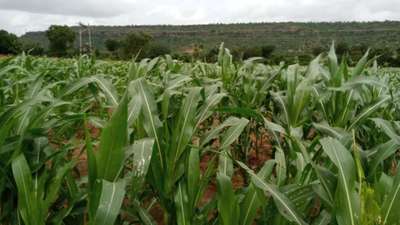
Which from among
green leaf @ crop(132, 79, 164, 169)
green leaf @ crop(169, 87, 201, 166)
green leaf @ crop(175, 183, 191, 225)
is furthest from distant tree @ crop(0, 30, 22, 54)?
green leaf @ crop(175, 183, 191, 225)

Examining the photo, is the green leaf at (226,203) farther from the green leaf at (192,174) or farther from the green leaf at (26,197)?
the green leaf at (26,197)

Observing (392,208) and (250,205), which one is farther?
(250,205)

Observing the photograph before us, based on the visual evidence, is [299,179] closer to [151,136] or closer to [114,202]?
[151,136]

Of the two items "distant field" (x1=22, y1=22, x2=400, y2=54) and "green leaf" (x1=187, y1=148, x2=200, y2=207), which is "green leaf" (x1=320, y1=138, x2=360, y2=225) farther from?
"distant field" (x1=22, y1=22, x2=400, y2=54)

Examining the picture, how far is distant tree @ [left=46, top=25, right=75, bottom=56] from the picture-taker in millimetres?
38862

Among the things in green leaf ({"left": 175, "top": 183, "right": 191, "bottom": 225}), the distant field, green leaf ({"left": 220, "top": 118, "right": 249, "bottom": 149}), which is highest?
green leaf ({"left": 220, "top": 118, "right": 249, "bottom": 149})

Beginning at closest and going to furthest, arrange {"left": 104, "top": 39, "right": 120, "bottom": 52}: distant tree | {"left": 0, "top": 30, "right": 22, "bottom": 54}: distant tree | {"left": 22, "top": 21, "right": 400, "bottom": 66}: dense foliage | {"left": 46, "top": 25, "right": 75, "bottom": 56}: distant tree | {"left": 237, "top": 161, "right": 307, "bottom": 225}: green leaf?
{"left": 237, "top": 161, "right": 307, "bottom": 225}: green leaf < {"left": 0, "top": 30, "right": 22, "bottom": 54}: distant tree < {"left": 46, "top": 25, "right": 75, "bottom": 56}: distant tree < {"left": 104, "top": 39, "right": 120, "bottom": 52}: distant tree < {"left": 22, "top": 21, "right": 400, "bottom": 66}: dense foliage

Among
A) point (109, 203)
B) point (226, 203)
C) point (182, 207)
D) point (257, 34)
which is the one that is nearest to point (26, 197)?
point (109, 203)

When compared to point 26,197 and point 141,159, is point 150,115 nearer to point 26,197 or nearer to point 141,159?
point 141,159

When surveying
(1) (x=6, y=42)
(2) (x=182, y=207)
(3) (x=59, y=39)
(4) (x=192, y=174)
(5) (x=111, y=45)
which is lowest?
(5) (x=111, y=45)

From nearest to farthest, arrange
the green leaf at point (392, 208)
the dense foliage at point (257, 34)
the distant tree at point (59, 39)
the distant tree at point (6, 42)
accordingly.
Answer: the green leaf at point (392, 208) → the distant tree at point (6, 42) → the distant tree at point (59, 39) → the dense foliage at point (257, 34)

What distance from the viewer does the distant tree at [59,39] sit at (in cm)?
3886

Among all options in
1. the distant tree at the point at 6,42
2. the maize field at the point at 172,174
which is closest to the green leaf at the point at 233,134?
the maize field at the point at 172,174

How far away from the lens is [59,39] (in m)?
40.1
